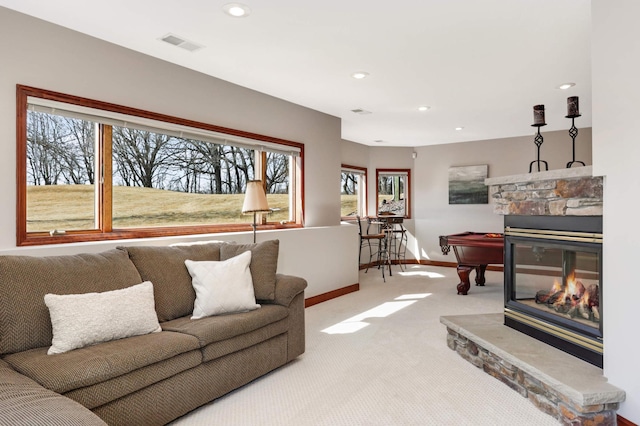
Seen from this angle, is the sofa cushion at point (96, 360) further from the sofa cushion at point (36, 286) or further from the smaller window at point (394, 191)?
the smaller window at point (394, 191)

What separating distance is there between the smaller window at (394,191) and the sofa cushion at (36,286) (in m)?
6.63

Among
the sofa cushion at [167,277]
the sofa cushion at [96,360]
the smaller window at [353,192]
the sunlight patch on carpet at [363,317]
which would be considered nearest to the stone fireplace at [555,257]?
the sunlight patch on carpet at [363,317]

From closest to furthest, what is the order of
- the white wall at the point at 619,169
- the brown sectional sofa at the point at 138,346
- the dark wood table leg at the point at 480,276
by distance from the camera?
1. the brown sectional sofa at the point at 138,346
2. the white wall at the point at 619,169
3. the dark wood table leg at the point at 480,276

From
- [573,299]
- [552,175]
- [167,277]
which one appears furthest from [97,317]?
[573,299]

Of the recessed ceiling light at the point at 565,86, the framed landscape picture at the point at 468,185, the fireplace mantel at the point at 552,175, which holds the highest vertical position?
the recessed ceiling light at the point at 565,86

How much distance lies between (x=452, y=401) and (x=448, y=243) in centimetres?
348

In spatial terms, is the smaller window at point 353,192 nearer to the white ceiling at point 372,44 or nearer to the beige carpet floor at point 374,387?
the white ceiling at point 372,44

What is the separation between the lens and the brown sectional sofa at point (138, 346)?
1787 millimetres

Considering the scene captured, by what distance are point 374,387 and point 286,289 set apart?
934 mm

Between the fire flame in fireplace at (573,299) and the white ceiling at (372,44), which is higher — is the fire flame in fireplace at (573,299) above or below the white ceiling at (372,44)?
below

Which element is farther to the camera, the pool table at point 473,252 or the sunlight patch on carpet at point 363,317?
the pool table at point 473,252

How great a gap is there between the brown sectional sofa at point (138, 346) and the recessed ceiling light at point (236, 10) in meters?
1.72

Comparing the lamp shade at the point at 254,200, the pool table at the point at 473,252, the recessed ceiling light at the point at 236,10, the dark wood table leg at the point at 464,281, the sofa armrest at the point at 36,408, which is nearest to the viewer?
the sofa armrest at the point at 36,408

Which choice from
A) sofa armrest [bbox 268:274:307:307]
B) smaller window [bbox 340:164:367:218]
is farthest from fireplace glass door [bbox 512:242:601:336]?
smaller window [bbox 340:164:367:218]
